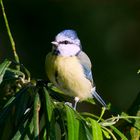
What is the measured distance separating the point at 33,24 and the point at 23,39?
16 centimetres

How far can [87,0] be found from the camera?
3891mm

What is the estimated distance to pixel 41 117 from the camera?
1503 millimetres

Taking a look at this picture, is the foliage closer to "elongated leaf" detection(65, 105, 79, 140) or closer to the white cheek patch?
"elongated leaf" detection(65, 105, 79, 140)

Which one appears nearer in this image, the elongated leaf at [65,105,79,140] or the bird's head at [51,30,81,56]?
the elongated leaf at [65,105,79,140]

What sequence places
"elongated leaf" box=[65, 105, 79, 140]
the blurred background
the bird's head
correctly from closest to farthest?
"elongated leaf" box=[65, 105, 79, 140]
the bird's head
the blurred background

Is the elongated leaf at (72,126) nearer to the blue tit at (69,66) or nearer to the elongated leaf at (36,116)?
the elongated leaf at (36,116)

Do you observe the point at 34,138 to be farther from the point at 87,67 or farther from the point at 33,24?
the point at 33,24

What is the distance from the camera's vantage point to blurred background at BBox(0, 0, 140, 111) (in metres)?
3.71

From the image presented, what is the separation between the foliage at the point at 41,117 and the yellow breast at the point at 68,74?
0.21 meters

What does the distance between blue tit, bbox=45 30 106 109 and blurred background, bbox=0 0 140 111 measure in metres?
1.68

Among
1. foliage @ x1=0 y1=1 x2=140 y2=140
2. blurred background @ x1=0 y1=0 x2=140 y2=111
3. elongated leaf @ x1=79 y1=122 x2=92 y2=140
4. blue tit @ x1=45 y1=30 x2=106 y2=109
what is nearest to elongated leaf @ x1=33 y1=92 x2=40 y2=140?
Result: foliage @ x1=0 y1=1 x2=140 y2=140

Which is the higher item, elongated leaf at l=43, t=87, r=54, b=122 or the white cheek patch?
the white cheek patch

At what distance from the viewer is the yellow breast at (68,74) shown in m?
1.89

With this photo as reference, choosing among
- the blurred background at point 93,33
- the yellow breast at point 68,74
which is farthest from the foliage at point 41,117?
the blurred background at point 93,33
